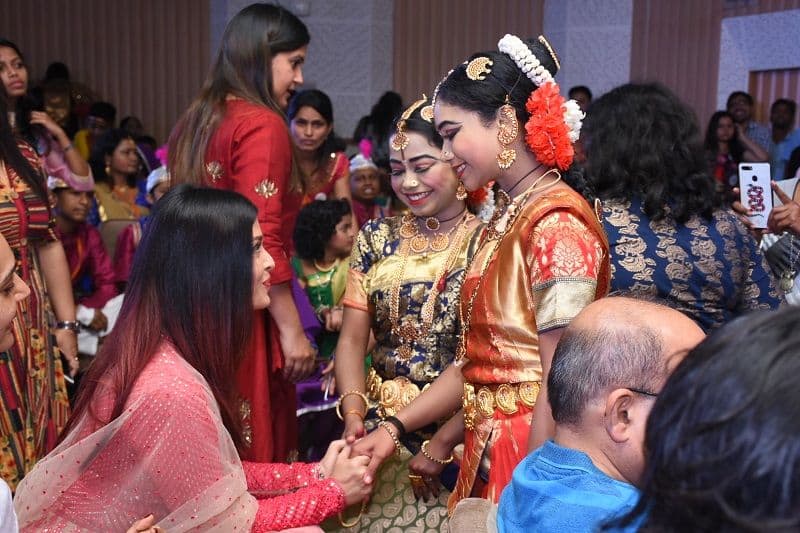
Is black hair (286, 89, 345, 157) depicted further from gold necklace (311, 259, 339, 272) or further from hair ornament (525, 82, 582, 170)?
hair ornament (525, 82, 582, 170)

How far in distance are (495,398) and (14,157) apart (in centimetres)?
155

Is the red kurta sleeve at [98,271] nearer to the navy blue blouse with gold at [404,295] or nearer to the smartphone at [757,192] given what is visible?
the navy blue blouse with gold at [404,295]

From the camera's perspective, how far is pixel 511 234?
1.77m

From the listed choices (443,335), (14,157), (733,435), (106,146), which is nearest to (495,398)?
(443,335)

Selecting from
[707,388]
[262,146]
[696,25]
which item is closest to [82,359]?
[262,146]

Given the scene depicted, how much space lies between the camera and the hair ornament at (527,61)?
1.80m

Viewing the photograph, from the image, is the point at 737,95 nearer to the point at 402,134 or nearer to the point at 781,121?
the point at 781,121

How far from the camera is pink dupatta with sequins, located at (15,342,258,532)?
163 centimetres

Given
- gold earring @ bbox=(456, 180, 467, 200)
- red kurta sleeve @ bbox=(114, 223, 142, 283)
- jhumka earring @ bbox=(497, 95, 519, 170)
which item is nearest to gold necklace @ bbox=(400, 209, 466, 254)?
gold earring @ bbox=(456, 180, 467, 200)

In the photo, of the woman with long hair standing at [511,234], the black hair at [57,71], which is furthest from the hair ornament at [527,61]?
the black hair at [57,71]

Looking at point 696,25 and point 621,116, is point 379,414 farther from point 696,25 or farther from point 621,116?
point 696,25

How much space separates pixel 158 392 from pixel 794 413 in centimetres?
121

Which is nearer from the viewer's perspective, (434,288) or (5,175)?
(434,288)

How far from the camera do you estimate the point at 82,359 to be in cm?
397
